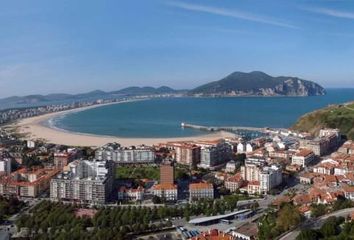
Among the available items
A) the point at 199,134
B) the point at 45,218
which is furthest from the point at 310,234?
the point at 199,134

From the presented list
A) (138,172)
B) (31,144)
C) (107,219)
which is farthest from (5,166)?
(107,219)

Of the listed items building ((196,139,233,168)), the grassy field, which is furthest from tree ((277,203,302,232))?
building ((196,139,233,168))

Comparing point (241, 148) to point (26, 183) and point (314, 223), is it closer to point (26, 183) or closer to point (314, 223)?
point (26, 183)

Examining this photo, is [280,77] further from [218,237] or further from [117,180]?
[218,237]

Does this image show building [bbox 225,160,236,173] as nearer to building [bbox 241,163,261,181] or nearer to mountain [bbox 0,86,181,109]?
building [bbox 241,163,261,181]

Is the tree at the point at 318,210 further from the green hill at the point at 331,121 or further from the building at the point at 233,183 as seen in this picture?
the green hill at the point at 331,121
